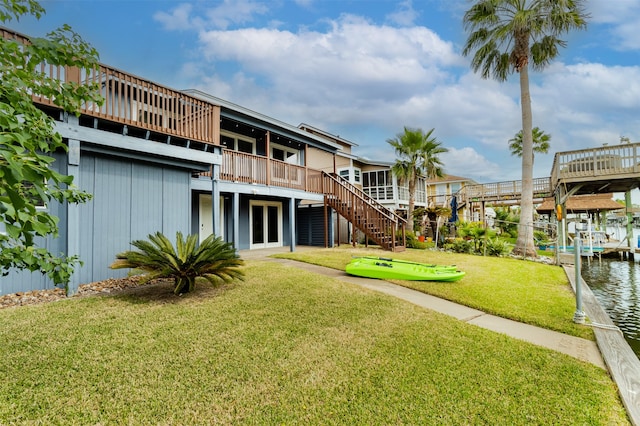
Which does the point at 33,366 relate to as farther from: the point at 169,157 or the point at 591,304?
the point at 591,304

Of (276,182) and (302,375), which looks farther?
(276,182)

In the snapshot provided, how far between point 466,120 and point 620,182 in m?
13.4

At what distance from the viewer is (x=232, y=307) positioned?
4793 millimetres

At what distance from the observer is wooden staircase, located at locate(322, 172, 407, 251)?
12461 millimetres

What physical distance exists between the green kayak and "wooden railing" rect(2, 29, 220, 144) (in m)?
5.02

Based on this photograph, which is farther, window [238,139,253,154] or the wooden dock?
window [238,139,253,154]

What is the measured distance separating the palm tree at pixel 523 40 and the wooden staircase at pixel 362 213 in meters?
5.36

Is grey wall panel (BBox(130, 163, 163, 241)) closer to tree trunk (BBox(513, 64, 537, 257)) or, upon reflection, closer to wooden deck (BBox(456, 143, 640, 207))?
tree trunk (BBox(513, 64, 537, 257))

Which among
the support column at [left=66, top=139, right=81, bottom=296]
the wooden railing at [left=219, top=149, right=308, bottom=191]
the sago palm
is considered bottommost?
the sago palm

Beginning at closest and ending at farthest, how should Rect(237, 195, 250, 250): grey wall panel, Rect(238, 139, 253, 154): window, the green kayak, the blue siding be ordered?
the blue siding < the green kayak < Rect(237, 195, 250, 250): grey wall panel < Rect(238, 139, 253, 154): window

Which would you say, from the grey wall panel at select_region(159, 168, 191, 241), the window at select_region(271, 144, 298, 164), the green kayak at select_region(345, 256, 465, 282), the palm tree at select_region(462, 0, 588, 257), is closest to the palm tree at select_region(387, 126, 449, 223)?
the palm tree at select_region(462, 0, 588, 257)

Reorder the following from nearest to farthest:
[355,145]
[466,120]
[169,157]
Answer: [169,157] → [355,145] → [466,120]

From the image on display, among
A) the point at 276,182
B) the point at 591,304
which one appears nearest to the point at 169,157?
the point at 276,182

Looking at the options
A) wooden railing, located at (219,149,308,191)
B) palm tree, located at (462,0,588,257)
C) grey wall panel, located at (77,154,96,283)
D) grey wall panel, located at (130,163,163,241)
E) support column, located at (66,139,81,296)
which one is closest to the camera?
support column, located at (66,139,81,296)
